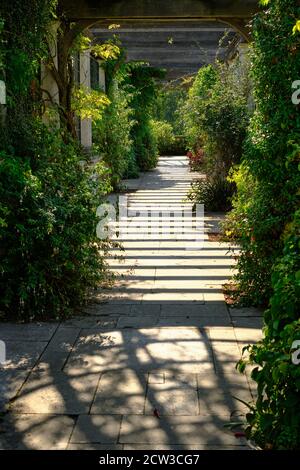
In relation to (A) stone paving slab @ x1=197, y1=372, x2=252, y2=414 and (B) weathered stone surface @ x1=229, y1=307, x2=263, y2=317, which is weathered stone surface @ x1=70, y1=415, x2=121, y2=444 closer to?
(A) stone paving slab @ x1=197, y1=372, x2=252, y2=414

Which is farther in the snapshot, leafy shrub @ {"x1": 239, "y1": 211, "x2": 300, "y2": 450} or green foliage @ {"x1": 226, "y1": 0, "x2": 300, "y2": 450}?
green foliage @ {"x1": 226, "y1": 0, "x2": 300, "y2": 450}

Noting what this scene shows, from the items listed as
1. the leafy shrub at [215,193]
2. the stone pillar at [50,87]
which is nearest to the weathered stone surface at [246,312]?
the stone pillar at [50,87]

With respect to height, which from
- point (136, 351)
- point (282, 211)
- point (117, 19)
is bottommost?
point (136, 351)

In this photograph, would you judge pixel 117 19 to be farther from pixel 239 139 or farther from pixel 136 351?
pixel 136 351

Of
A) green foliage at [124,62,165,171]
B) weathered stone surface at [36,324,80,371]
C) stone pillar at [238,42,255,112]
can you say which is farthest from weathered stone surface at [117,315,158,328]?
green foliage at [124,62,165,171]

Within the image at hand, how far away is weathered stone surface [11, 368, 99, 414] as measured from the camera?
3.53 m

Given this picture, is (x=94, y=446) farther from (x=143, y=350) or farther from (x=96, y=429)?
(x=143, y=350)

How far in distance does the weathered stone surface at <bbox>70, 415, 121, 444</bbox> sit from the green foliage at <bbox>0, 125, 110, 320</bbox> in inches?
67.6

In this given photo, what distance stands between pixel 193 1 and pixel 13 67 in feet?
9.05

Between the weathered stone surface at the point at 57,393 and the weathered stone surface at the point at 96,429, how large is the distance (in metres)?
0.12

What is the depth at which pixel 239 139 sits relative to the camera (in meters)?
9.99

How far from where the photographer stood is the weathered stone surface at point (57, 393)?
3533 millimetres

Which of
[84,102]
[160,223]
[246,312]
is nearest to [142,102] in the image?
[160,223]
